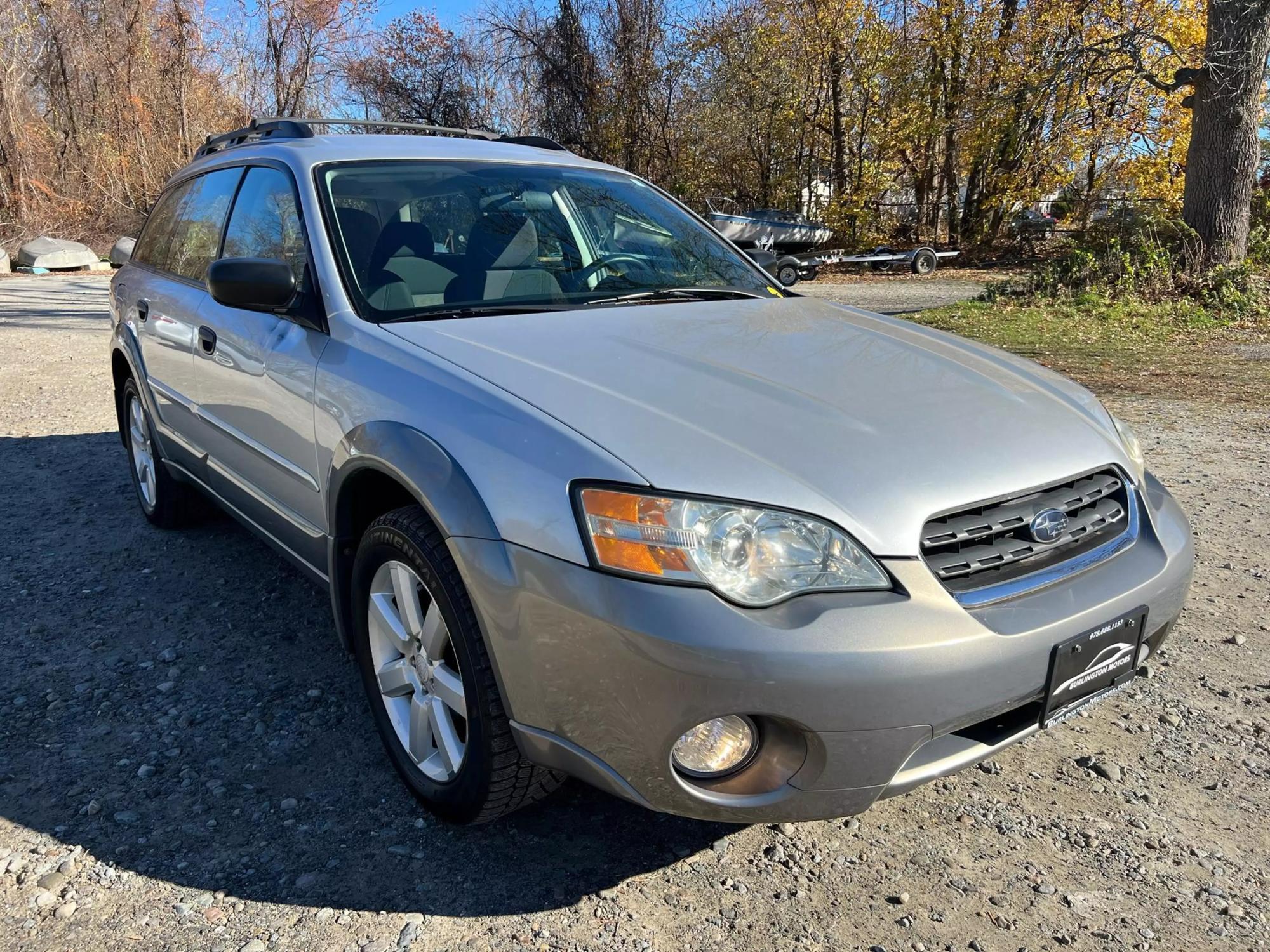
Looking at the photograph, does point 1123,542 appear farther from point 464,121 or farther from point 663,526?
point 464,121

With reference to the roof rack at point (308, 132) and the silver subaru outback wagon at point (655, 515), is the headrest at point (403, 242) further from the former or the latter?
the roof rack at point (308, 132)

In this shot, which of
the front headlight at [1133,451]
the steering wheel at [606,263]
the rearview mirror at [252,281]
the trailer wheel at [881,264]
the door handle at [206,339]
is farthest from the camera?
the trailer wheel at [881,264]

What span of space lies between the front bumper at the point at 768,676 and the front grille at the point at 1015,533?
0.07m

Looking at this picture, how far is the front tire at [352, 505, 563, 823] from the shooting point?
212cm

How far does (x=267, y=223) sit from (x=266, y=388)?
2.19ft

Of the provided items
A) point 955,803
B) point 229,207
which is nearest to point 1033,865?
point 955,803

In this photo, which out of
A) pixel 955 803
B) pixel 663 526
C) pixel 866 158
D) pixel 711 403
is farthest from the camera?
pixel 866 158

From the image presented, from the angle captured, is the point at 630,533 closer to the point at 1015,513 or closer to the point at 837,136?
the point at 1015,513

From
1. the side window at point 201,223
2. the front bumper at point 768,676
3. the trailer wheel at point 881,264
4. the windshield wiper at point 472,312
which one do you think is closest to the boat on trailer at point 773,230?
the trailer wheel at point 881,264

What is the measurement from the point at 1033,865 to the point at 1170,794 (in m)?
0.53

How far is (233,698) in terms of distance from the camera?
3.06m

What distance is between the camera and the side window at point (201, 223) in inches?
147

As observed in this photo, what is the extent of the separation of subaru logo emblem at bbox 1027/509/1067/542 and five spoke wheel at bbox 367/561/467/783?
1.30 metres

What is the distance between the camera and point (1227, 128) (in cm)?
1142
